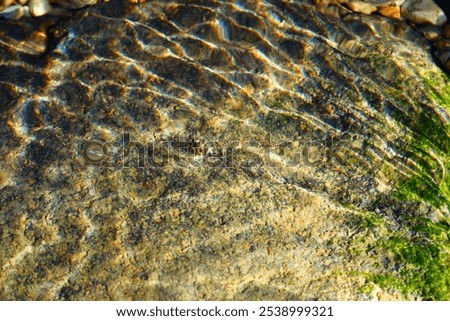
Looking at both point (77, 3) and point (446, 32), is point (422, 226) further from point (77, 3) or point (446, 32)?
point (77, 3)

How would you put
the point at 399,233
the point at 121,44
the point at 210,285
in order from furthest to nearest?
the point at 121,44 → the point at 399,233 → the point at 210,285

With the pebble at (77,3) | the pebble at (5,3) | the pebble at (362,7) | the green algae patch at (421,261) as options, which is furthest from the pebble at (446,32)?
the pebble at (5,3)

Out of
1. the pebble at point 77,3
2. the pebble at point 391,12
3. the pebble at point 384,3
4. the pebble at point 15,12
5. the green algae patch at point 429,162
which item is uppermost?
the pebble at point 384,3

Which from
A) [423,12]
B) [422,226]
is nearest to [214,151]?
[422,226]

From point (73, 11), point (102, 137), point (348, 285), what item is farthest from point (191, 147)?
point (73, 11)

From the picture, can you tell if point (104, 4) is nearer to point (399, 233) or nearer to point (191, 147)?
point (191, 147)

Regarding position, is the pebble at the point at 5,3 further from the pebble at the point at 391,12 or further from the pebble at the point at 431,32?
the pebble at the point at 431,32
